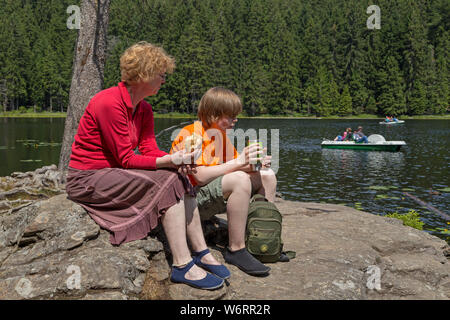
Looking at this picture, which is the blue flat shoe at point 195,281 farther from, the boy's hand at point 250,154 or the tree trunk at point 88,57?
the tree trunk at point 88,57

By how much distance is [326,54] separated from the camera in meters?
84.2

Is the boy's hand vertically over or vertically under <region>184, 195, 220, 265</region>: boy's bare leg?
over

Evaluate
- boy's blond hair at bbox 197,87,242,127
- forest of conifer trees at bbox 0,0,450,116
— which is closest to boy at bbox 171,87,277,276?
boy's blond hair at bbox 197,87,242,127

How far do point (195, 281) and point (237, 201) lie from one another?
2.22 ft

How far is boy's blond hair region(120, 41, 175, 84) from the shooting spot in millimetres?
2959

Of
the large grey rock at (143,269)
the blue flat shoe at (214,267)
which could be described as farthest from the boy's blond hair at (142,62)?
the blue flat shoe at (214,267)

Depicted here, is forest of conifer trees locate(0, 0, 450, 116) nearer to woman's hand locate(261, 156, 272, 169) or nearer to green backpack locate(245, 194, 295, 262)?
woman's hand locate(261, 156, 272, 169)

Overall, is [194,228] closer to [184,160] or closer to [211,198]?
[211,198]

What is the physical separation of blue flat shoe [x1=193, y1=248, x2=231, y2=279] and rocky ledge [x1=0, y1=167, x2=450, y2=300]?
12 centimetres

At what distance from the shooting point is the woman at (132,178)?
9.47 feet

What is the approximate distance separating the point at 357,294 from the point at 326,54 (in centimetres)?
8590

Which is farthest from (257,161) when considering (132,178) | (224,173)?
(132,178)

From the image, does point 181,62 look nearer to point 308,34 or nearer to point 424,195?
point 308,34

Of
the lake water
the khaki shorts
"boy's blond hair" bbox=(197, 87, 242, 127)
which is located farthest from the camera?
the lake water
